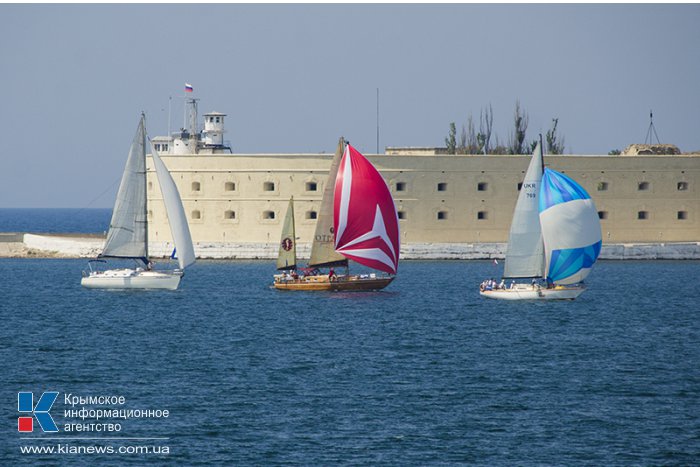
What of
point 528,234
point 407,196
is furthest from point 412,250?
point 528,234

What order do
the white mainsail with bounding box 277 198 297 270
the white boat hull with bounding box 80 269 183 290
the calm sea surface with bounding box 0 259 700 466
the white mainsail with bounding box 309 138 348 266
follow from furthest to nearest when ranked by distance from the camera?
the white mainsail with bounding box 277 198 297 270, the white boat hull with bounding box 80 269 183 290, the white mainsail with bounding box 309 138 348 266, the calm sea surface with bounding box 0 259 700 466

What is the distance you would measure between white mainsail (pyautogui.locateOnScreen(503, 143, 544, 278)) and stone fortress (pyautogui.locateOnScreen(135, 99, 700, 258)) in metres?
21.1

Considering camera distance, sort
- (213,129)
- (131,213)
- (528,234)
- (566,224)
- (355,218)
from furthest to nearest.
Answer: (213,129) → (131,213) → (355,218) → (528,234) → (566,224)

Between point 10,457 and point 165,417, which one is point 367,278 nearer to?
point 165,417

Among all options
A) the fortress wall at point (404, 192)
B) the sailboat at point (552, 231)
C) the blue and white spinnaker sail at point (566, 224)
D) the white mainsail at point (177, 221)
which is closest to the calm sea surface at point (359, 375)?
the sailboat at point (552, 231)

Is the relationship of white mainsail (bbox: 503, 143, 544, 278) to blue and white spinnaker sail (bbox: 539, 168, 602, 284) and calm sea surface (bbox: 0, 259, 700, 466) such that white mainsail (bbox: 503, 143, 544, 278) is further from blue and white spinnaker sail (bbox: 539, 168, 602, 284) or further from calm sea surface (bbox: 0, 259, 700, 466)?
calm sea surface (bbox: 0, 259, 700, 466)

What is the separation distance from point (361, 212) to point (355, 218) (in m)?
0.35

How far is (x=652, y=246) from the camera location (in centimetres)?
6806

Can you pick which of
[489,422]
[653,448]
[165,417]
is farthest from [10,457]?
[653,448]

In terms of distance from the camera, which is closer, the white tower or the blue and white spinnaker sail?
the blue and white spinnaker sail

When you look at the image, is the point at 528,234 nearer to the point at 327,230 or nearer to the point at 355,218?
the point at 355,218

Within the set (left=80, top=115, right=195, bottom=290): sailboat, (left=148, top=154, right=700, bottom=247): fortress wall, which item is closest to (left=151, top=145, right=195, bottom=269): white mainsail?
(left=80, top=115, right=195, bottom=290): sailboat

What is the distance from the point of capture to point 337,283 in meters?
49.5

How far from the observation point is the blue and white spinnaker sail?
44.3 m
